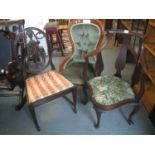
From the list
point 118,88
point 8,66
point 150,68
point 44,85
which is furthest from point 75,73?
point 150,68

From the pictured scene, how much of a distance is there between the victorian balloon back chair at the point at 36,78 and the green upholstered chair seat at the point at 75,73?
0.41 feet

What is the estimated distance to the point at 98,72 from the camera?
1851mm

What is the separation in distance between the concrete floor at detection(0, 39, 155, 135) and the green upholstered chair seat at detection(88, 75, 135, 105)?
15.8 inches

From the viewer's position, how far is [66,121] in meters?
1.76

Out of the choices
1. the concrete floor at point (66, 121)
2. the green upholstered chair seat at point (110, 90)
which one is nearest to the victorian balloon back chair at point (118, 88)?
the green upholstered chair seat at point (110, 90)

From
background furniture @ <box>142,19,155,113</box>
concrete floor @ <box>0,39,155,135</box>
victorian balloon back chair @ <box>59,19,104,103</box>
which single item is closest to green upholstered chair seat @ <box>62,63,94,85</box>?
victorian balloon back chair @ <box>59,19,104,103</box>

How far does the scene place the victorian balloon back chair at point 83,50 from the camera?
5.65 ft

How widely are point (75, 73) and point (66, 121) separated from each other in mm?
542

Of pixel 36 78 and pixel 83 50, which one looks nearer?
pixel 36 78

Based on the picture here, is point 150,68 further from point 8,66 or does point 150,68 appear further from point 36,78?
point 8,66

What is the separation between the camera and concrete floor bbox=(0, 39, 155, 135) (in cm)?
164

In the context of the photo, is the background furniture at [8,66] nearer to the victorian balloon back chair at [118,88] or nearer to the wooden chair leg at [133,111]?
the victorian balloon back chair at [118,88]
